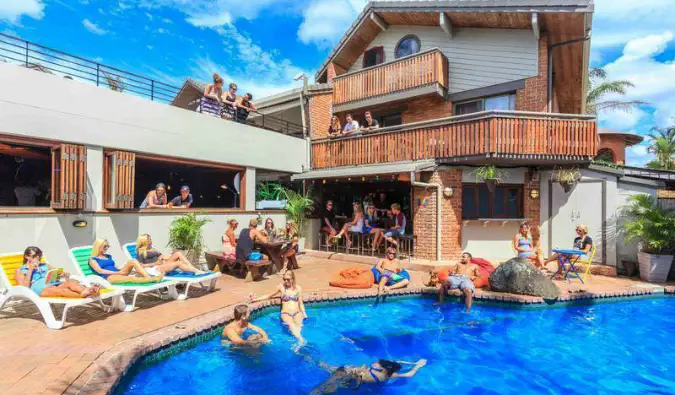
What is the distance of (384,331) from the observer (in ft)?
20.2

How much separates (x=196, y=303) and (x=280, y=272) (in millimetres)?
3098

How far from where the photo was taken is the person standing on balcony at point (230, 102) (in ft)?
36.1

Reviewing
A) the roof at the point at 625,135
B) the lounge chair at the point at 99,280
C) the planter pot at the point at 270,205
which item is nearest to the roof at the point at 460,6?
the planter pot at the point at 270,205

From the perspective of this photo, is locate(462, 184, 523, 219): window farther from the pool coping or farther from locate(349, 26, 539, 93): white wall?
the pool coping

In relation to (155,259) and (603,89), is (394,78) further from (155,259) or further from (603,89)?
(603,89)

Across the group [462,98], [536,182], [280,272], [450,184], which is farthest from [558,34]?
[280,272]

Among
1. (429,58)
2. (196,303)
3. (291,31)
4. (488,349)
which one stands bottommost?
(488,349)

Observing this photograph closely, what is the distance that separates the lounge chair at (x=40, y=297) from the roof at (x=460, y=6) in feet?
41.0

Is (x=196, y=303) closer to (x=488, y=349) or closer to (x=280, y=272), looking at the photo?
(x=280, y=272)

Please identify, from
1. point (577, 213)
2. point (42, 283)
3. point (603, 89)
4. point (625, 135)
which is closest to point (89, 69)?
point (42, 283)

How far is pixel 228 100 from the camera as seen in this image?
37.5ft

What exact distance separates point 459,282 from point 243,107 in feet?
27.7

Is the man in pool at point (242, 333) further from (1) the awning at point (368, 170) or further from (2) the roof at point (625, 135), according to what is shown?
(2) the roof at point (625, 135)

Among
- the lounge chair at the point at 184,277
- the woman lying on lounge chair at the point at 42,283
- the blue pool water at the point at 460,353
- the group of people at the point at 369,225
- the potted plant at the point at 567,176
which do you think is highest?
the potted plant at the point at 567,176
